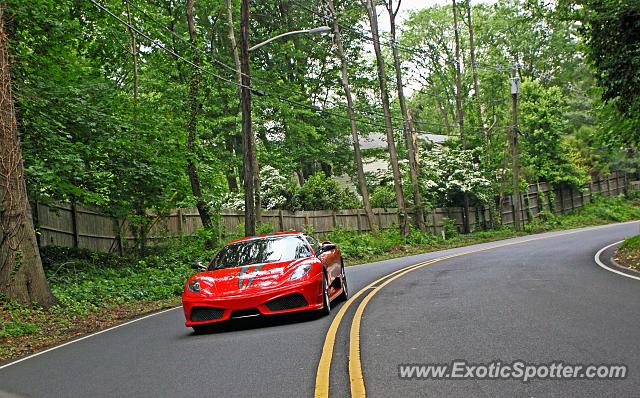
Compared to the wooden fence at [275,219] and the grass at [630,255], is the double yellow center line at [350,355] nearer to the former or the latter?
the grass at [630,255]

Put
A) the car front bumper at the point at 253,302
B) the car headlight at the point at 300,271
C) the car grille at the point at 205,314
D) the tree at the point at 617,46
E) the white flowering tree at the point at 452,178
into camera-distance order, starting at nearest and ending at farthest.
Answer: the car front bumper at the point at 253,302 < the car grille at the point at 205,314 < the car headlight at the point at 300,271 < the tree at the point at 617,46 < the white flowering tree at the point at 452,178

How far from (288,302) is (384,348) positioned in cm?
277

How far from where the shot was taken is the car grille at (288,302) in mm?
9484

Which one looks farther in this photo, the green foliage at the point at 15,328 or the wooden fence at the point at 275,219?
the wooden fence at the point at 275,219

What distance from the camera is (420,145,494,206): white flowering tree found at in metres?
40.3

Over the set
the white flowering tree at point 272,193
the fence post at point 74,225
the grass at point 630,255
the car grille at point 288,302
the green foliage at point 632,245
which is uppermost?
the white flowering tree at point 272,193

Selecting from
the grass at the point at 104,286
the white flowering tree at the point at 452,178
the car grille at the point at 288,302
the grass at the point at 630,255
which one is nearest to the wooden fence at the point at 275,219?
the grass at the point at 104,286

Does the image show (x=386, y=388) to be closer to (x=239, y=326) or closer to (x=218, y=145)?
(x=239, y=326)

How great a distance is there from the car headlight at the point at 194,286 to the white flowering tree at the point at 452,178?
30.3 metres

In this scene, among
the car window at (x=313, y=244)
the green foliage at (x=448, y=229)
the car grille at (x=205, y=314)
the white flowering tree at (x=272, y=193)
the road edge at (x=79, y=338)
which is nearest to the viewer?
the road edge at (x=79, y=338)

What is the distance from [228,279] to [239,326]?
841 mm

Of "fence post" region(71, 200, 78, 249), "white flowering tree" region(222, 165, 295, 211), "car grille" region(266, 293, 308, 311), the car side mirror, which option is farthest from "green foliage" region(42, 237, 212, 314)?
"white flowering tree" region(222, 165, 295, 211)

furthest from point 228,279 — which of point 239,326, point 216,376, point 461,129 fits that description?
point 461,129

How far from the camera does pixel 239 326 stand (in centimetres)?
1016
